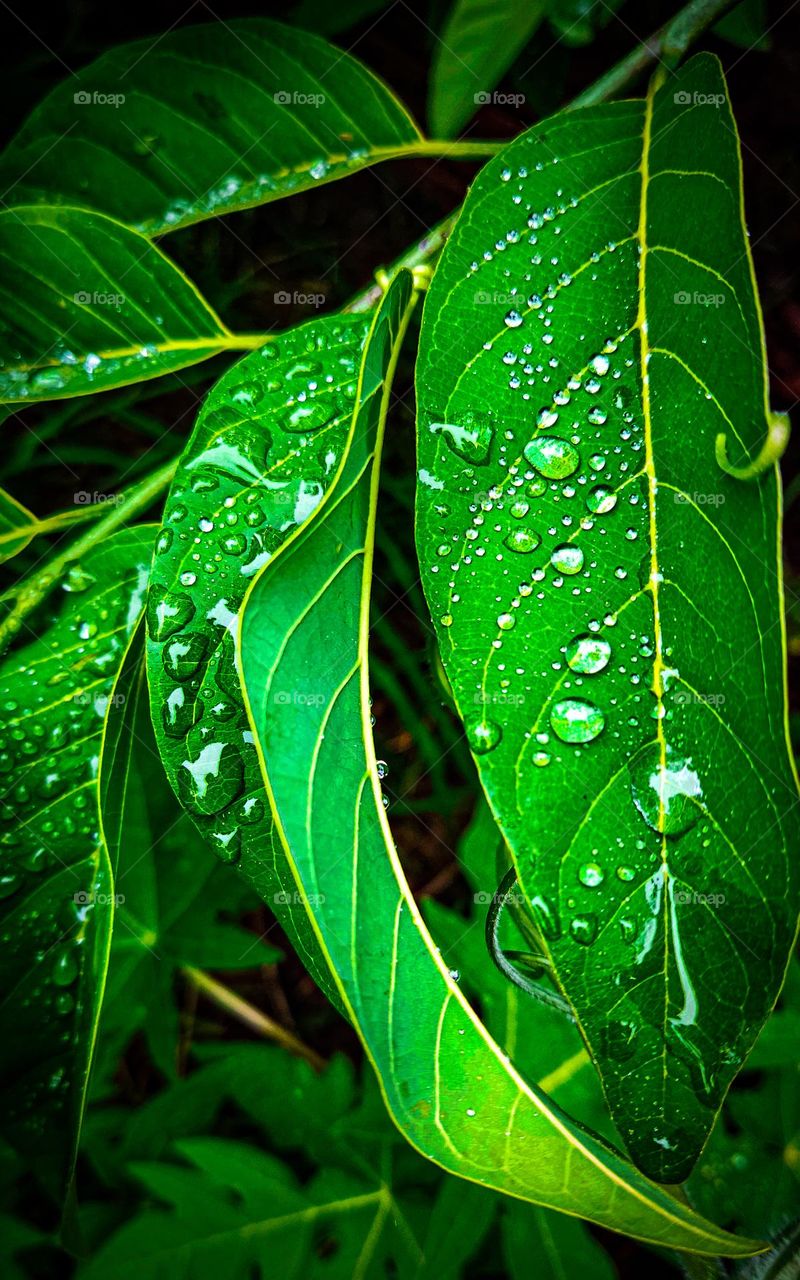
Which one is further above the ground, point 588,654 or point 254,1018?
point 588,654

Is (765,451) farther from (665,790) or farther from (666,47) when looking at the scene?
(666,47)

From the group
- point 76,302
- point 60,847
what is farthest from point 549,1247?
point 76,302

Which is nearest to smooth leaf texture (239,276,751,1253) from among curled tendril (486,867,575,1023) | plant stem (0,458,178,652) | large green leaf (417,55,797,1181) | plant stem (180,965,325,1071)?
large green leaf (417,55,797,1181)

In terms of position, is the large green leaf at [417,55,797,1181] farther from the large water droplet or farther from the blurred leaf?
the blurred leaf

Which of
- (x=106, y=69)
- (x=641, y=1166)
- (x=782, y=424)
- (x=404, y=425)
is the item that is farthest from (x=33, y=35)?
(x=641, y=1166)

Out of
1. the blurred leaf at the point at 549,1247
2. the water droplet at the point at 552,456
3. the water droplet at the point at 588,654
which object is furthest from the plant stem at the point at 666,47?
the blurred leaf at the point at 549,1247

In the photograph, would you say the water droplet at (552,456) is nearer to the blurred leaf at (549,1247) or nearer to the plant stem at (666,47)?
the plant stem at (666,47)
